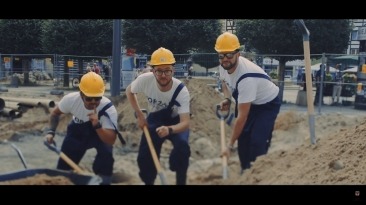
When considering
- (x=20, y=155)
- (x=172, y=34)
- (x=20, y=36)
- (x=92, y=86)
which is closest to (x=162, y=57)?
(x=172, y=34)

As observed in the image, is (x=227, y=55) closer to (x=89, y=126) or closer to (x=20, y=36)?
(x=89, y=126)

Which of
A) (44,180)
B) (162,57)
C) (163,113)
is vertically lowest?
(44,180)

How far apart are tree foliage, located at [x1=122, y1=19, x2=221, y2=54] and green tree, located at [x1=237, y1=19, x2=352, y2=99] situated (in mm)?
188

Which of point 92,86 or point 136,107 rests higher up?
point 92,86

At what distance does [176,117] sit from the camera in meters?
2.65

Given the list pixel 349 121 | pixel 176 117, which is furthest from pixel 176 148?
pixel 349 121

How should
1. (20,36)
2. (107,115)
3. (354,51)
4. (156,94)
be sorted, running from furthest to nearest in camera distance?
1. (354,51)
2. (20,36)
3. (107,115)
4. (156,94)

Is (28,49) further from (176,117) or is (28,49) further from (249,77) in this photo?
(249,77)

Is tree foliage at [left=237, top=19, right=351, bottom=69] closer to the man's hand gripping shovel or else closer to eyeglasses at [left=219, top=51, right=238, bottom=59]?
eyeglasses at [left=219, top=51, right=238, bottom=59]

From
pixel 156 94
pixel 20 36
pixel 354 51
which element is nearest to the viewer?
pixel 156 94

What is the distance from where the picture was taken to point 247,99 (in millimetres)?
2648

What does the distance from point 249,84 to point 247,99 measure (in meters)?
0.09

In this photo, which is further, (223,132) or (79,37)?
(79,37)
